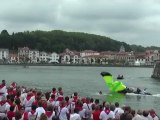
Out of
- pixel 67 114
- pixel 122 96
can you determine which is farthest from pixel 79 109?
pixel 122 96

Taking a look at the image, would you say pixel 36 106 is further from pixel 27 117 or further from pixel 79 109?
pixel 79 109

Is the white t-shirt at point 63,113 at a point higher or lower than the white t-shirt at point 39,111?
lower

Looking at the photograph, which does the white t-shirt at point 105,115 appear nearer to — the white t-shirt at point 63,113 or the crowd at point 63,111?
the crowd at point 63,111

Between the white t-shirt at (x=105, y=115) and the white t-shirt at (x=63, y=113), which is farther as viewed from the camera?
the white t-shirt at (x=63, y=113)

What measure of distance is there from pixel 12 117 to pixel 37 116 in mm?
978

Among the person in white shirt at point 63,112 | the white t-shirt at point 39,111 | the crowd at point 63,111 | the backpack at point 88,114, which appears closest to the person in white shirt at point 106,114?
the crowd at point 63,111

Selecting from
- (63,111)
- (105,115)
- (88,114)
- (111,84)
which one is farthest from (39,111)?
(111,84)

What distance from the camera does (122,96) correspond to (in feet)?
162

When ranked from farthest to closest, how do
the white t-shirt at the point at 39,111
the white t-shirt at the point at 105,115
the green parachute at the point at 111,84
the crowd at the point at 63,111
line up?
the green parachute at the point at 111,84, the white t-shirt at the point at 105,115, the white t-shirt at the point at 39,111, the crowd at the point at 63,111

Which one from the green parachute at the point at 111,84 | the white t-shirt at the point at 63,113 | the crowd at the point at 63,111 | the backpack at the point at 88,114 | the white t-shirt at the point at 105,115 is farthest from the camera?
the green parachute at the point at 111,84

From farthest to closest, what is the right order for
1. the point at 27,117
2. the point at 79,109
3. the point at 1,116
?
the point at 79,109
the point at 1,116
the point at 27,117

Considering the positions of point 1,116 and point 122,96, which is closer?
point 1,116

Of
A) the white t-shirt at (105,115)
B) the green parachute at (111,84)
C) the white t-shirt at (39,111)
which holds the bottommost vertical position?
the green parachute at (111,84)

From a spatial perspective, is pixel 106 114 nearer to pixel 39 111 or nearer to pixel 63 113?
pixel 63 113
